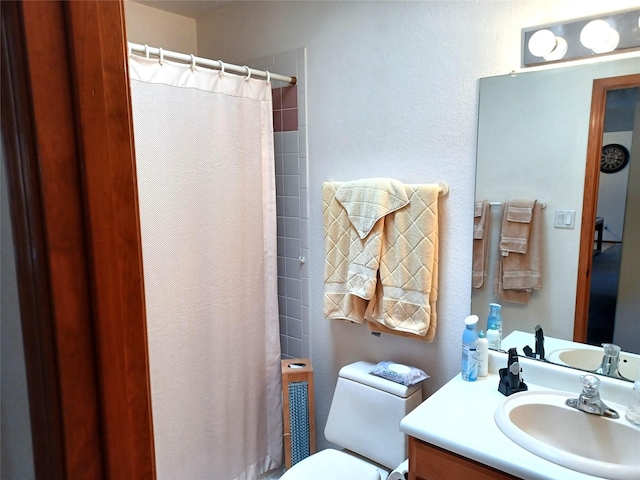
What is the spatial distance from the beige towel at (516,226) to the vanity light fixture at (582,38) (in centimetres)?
48

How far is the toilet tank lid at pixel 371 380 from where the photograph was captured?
171cm

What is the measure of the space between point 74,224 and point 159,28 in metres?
2.34

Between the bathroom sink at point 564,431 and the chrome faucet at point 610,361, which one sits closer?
the bathroom sink at point 564,431

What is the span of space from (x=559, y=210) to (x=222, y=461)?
177 cm

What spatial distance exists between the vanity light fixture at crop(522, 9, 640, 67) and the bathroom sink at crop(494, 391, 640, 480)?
1.10m

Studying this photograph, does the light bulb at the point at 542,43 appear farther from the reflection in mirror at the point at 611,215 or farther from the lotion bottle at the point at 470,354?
the lotion bottle at the point at 470,354

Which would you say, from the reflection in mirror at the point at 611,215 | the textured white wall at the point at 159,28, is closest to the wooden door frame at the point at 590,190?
the reflection in mirror at the point at 611,215

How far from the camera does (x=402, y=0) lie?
1.72 metres

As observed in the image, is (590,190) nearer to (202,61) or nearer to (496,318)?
(496,318)

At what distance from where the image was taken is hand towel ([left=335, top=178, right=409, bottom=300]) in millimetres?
1763

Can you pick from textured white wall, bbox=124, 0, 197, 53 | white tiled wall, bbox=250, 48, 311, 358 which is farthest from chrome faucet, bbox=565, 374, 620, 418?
textured white wall, bbox=124, 0, 197, 53

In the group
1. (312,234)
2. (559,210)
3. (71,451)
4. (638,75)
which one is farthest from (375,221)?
(71,451)

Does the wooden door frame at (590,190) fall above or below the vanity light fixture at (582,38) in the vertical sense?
below

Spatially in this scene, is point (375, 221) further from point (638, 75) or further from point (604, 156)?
point (638, 75)
